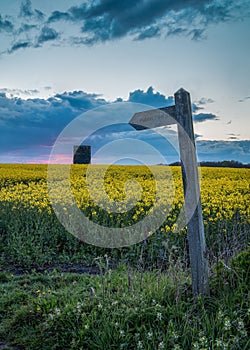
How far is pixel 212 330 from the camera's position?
140 inches

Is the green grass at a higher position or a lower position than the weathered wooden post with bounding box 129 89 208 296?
lower

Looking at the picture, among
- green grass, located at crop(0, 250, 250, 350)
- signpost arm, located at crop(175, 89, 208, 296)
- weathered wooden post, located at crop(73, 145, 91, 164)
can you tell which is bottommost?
green grass, located at crop(0, 250, 250, 350)

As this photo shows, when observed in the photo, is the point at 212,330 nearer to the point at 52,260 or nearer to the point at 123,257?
the point at 123,257

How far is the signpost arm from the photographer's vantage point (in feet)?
14.0

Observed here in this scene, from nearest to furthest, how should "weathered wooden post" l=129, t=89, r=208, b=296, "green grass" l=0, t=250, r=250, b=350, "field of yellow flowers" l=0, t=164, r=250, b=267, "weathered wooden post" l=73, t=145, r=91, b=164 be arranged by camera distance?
"green grass" l=0, t=250, r=250, b=350 → "weathered wooden post" l=129, t=89, r=208, b=296 → "field of yellow flowers" l=0, t=164, r=250, b=267 → "weathered wooden post" l=73, t=145, r=91, b=164

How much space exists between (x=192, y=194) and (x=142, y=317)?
1455 mm

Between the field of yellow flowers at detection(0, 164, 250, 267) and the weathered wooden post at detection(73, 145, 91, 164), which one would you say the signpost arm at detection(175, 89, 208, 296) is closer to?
the field of yellow flowers at detection(0, 164, 250, 267)

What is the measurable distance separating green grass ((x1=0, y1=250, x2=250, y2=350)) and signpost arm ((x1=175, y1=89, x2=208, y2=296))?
0.23 meters

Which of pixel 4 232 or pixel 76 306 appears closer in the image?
pixel 76 306

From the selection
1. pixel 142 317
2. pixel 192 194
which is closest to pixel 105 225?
pixel 192 194

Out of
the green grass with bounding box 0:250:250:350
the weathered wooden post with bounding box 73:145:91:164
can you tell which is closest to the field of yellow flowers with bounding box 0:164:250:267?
the green grass with bounding box 0:250:250:350

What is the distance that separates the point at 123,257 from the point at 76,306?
10.2ft

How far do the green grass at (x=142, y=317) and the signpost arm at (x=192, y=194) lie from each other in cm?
23

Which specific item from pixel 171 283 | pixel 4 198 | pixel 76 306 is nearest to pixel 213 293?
pixel 171 283
